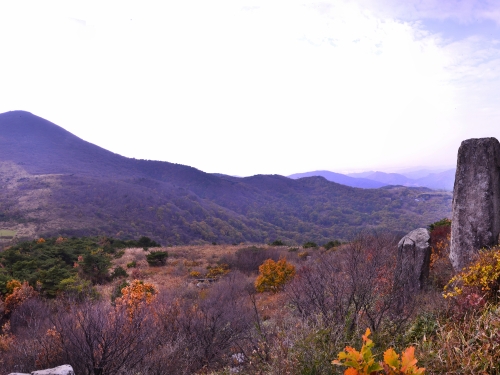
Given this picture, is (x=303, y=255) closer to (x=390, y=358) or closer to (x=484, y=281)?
(x=484, y=281)

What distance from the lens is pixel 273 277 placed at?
14.2 meters

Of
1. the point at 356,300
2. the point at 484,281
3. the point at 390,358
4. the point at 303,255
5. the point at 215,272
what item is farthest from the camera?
the point at 303,255

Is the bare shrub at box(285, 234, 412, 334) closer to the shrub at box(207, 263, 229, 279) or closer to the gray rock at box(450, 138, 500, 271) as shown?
the gray rock at box(450, 138, 500, 271)

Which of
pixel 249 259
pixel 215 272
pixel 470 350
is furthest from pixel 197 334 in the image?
pixel 249 259

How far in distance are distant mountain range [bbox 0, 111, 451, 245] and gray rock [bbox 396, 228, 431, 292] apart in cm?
1574

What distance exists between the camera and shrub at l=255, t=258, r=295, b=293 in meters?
13.9

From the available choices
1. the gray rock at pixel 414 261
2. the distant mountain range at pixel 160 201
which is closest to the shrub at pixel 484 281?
the gray rock at pixel 414 261

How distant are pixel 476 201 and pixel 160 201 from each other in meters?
72.3

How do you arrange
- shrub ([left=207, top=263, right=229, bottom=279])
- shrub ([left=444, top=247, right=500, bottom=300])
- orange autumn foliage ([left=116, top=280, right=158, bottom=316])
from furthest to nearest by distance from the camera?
shrub ([left=207, top=263, right=229, bottom=279])
orange autumn foliage ([left=116, top=280, right=158, bottom=316])
shrub ([left=444, top=247, right=500, bottom=300])

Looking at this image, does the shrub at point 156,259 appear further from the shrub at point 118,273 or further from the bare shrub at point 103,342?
the bare shrub at point 103,342

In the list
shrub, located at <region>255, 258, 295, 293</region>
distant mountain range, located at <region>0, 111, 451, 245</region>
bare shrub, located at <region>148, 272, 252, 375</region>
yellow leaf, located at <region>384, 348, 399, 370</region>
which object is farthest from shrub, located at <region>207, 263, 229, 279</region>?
yellow leaf, located at <region>384, 348, 399, 370</region>

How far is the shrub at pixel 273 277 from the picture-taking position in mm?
13926

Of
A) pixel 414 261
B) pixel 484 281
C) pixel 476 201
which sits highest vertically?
pixel 476 201

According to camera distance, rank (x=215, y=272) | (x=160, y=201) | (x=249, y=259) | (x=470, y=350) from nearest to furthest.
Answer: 1. (x=470, y=350)
2. (x=215, y=272)
3. (x=249, y=259)
4. (x=160, y=201)
